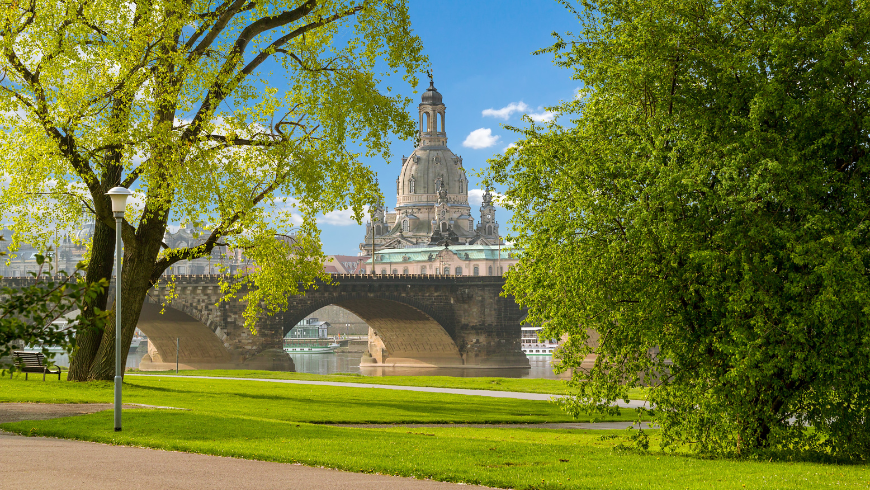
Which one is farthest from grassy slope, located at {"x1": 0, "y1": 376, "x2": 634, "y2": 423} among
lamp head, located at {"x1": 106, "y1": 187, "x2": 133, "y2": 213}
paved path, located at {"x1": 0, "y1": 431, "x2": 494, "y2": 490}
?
paved path, located at {"x1": 0, "y1": 431, "x2": 494, "y2": 490}

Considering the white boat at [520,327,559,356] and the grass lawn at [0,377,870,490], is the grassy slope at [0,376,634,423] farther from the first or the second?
the white boat at [520,327,559,356]

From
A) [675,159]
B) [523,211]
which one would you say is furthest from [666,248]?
[523,211]

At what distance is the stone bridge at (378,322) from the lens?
68.5 m

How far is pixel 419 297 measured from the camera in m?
78.2

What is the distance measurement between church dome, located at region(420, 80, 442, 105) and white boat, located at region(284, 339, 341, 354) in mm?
52474

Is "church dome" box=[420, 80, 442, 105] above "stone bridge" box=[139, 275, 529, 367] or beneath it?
above

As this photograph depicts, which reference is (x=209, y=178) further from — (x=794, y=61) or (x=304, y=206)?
(x=794, y=61)

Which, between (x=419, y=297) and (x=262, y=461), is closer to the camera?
(x=262, y=461)

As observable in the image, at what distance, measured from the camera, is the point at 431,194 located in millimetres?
170875

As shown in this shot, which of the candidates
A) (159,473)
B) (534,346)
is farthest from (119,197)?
(534,346)

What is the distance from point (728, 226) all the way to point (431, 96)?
15954 centimetres

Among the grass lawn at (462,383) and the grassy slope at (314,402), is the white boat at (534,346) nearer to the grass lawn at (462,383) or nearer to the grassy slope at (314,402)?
the grass lawn at (462,383)

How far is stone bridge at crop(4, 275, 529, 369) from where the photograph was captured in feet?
225

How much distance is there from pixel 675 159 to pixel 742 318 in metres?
2.48
